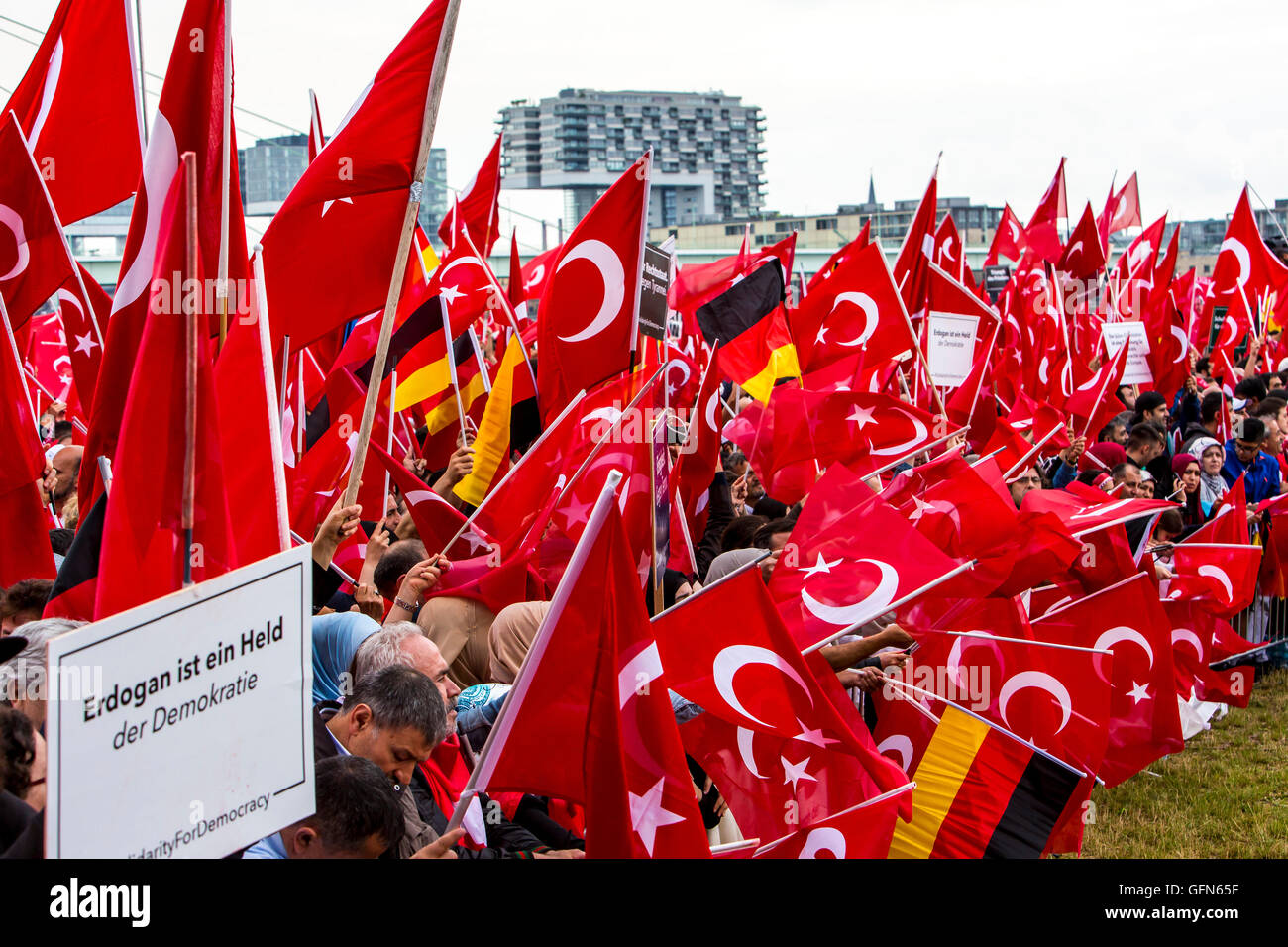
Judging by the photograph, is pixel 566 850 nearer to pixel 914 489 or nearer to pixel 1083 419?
pixel 914 489

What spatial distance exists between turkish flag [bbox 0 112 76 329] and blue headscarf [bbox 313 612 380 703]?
2110 millimetres

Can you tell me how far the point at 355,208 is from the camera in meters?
5.10

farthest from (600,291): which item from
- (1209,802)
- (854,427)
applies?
(1209,802)

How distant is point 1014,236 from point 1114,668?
11.6 m

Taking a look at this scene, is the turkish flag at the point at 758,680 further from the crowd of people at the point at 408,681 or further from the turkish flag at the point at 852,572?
the turkish flag at the point at 852,572

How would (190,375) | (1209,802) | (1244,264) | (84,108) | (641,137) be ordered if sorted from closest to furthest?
(190,375) < (84,108) < (1209,802) < (1244,264) < (641,137)

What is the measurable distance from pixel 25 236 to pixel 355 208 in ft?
5.03

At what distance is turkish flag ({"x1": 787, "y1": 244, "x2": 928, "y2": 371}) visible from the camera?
920cm

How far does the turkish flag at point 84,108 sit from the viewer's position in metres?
5.90

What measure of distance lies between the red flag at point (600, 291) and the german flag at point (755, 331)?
2.62 metres

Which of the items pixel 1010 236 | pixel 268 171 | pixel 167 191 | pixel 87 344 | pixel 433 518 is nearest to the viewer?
pixel 167 191

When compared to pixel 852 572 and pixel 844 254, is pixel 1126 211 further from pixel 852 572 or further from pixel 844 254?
pixel 852 572

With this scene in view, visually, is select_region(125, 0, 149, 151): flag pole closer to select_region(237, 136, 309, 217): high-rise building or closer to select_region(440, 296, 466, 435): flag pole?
select_region(440, 296, 466, 435): flag pole
